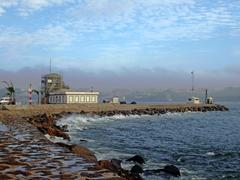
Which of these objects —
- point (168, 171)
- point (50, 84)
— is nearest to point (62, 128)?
point (168, 171)

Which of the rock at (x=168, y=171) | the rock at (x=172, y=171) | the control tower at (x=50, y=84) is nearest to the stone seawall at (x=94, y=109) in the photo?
the control tower at (x=50, y=84)

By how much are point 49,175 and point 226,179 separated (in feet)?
30.0

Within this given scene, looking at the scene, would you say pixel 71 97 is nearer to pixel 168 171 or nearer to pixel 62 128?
pixel 62 128

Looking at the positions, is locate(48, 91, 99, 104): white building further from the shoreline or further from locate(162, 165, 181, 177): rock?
locate(162, 165, 181, 177): rock

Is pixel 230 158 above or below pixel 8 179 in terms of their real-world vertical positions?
below

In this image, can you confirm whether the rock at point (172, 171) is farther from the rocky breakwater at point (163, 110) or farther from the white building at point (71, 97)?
the white building at point (71, 97)

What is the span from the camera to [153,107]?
249 ft

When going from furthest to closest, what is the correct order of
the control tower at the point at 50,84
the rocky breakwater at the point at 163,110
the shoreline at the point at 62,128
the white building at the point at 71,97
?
the control tower at the point at 50,84
the white building at the point at 71,97
the rocky breakwater at the point at 163,110
the shoreline at the point at 62,128

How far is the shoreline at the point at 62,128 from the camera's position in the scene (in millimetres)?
7520

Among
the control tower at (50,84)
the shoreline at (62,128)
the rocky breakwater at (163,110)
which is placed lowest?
the rocky breakwater at (163,110)

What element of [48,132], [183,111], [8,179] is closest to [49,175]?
[8,179]

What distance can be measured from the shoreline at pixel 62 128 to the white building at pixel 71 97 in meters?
4.12

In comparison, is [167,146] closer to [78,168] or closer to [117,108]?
[78,168]

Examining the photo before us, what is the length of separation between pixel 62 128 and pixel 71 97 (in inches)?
1364
